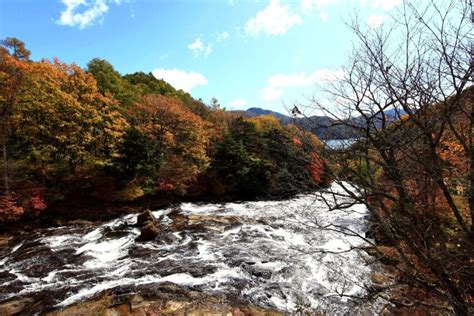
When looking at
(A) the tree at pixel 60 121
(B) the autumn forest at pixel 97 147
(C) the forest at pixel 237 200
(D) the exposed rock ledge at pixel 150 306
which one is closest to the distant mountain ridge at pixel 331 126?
(C) the forest at pixel 237 200

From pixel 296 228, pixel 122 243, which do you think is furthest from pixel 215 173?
pixel 122 243

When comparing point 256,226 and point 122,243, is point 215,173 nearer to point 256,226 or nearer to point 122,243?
point 256,226

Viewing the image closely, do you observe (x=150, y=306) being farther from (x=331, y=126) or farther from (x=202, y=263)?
(x=331, y=126)

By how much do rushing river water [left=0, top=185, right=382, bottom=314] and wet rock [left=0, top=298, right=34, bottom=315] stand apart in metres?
0.40

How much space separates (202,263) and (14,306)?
18.0 ft

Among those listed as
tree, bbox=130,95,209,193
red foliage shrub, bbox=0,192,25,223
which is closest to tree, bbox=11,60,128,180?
red foliage shrub, bbox=0,192,25,223

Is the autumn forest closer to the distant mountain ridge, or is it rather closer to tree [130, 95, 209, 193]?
tree [130, 95, 209, 193]

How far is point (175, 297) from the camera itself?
7.52 m

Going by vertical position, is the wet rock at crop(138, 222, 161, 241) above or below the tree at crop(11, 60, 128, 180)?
below

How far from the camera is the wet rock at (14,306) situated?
698 centimetres

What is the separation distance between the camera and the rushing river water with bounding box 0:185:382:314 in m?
8.05

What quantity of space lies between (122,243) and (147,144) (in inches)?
334

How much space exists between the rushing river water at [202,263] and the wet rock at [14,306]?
0.40 metres

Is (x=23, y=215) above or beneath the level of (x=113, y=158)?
beneath
